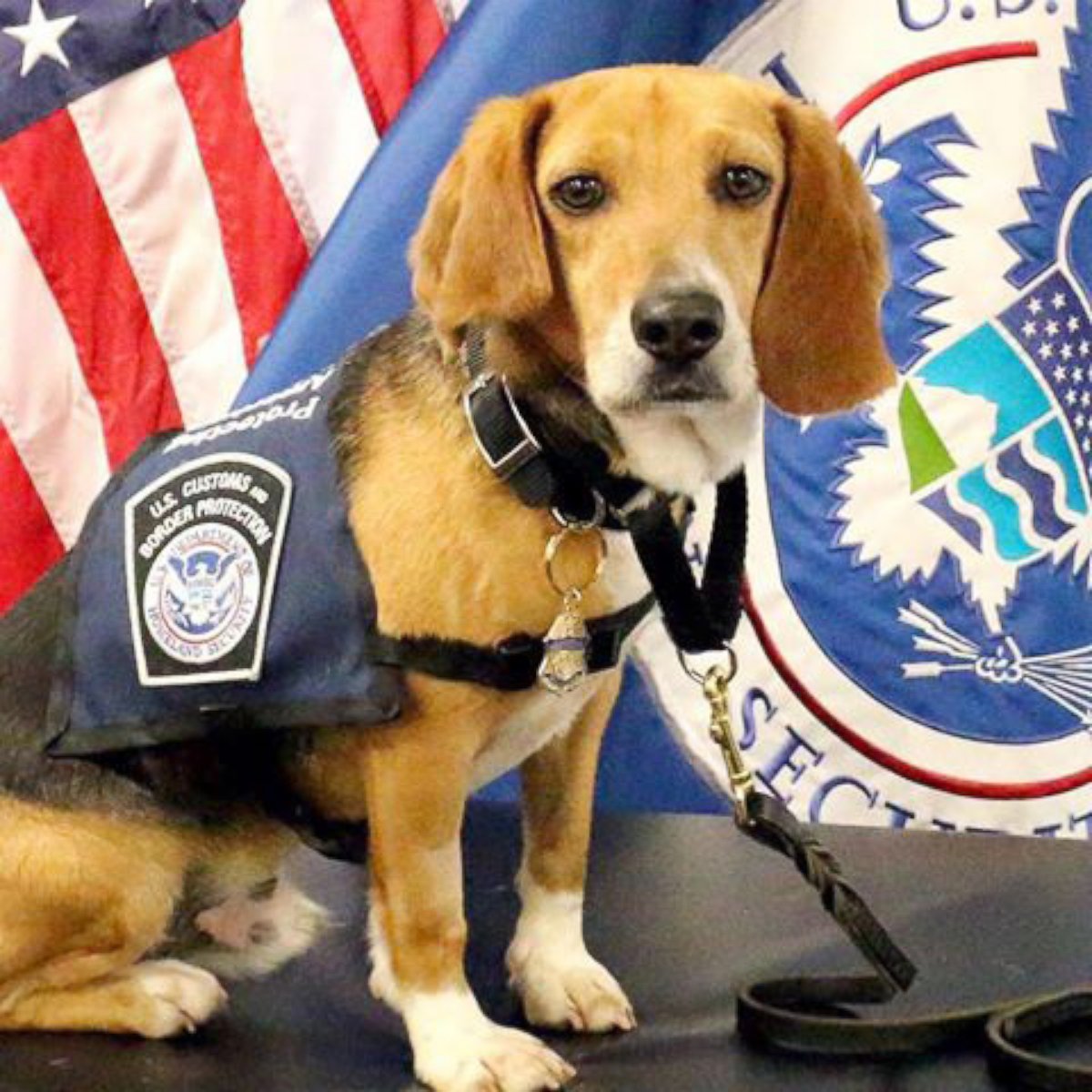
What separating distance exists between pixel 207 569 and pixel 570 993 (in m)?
0.37

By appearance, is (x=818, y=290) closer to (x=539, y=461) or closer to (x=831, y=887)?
(x=539, y=461)

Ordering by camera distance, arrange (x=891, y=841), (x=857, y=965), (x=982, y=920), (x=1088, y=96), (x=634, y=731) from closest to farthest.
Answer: (x=857, y=965)
(x=982, y=920)
(x=891, y=841)
(x=1088, y=96)
(x=634, y=731)

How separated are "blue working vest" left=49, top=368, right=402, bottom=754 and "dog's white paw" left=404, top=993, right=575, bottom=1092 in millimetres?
187

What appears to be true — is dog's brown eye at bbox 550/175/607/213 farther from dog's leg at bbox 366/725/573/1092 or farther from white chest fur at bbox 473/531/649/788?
dog's leg at bbox 366/725/573/1092

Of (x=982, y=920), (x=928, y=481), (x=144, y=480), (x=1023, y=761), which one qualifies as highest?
(x=144, y=480)

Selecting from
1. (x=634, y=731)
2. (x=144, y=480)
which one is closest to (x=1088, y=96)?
(x=634, y=731)

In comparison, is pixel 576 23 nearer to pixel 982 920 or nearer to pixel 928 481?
pixel 928 481

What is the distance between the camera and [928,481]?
1775mm

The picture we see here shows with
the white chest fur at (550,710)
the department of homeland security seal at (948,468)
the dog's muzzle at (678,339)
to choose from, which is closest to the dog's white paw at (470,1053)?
the white chest fur at (550,710)

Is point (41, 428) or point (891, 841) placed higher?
point (41, 428)

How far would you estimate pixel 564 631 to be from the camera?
1.03 m

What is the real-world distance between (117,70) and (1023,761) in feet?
3.98

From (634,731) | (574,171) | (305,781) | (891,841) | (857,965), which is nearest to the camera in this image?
(574,171)

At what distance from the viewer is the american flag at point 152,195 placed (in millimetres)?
1951
